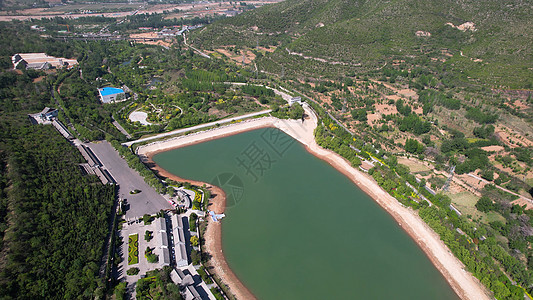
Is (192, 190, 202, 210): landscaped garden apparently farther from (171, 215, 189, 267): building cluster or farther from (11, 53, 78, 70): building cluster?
(11, 53, 78, 70): building cluster

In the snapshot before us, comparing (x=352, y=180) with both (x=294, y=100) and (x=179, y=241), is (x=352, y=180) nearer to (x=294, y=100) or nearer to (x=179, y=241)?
(x=294, y=100)

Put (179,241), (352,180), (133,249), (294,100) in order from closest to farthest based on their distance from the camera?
(133,249) → (179,241) → (352,180) → (294,100)

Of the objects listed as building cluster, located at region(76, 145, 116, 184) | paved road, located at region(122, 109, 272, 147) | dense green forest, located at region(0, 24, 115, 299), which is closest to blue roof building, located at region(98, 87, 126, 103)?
dense green forest, located at region(0, 24, 115, 299)

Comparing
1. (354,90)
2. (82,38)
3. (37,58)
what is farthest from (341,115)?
(82,38)

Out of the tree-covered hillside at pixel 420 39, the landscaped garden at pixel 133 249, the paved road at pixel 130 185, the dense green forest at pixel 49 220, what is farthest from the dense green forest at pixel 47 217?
the tree-covered hillside at pixel 420 39

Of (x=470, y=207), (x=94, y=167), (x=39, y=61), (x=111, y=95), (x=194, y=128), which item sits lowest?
(x=39, y=61)

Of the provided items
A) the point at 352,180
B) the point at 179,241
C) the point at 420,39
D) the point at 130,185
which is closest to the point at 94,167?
the point at 130,185
